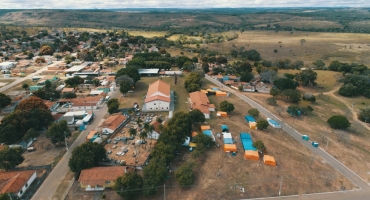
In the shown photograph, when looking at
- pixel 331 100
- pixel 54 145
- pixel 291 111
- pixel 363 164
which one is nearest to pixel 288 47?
pixel 331 100

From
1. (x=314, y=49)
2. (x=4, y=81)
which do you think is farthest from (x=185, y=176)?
(x=314, y=49)

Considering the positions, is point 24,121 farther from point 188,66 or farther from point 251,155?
point 188,66

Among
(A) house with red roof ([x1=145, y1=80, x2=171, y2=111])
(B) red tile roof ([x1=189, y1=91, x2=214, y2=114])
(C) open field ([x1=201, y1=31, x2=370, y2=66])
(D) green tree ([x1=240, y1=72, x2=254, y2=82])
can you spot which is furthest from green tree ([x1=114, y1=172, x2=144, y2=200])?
(C) open field ([x1=201, y1=31, x2=370, y2=66])

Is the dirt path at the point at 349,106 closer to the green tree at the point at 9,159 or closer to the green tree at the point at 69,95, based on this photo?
the green tree at the point at 9,159

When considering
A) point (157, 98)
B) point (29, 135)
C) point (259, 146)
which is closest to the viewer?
point (259, 146)

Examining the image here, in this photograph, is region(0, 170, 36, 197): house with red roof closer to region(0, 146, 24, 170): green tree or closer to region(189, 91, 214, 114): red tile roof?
region(0, 146, 24, 170): green tree

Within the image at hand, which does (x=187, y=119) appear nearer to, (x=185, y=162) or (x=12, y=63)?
(x=185, y=162)

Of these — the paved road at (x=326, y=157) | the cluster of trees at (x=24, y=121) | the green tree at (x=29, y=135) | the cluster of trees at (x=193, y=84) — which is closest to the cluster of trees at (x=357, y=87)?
the paved road at (x=326, y=157)
